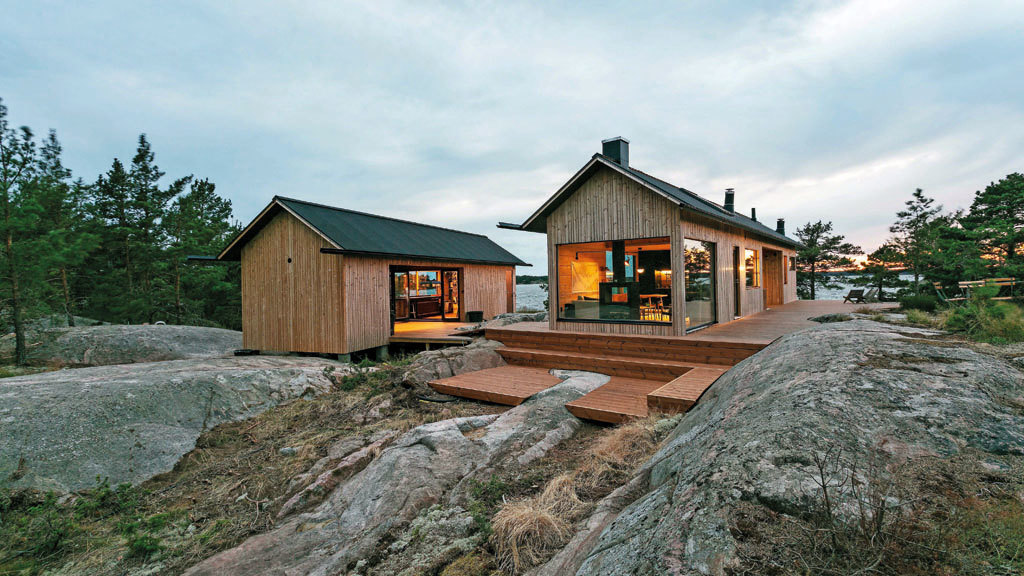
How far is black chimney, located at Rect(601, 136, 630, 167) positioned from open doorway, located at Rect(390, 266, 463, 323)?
8.26 meters

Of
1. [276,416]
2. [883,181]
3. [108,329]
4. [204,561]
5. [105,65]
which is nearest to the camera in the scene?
[204,561]

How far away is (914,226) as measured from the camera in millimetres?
20672

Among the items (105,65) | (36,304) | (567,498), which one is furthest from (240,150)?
(567,498)

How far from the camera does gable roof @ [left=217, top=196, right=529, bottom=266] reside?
38.4 feet

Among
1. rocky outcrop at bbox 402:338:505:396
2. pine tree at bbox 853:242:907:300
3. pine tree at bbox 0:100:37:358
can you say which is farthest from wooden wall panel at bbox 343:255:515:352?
pine tree at bbox 853:242:907:300

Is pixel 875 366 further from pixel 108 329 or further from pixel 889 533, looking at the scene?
pixel 108 329

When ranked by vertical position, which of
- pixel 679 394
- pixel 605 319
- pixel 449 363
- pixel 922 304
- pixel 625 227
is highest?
pixel 625 227

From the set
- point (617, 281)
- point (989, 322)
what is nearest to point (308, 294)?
point (617, 281)

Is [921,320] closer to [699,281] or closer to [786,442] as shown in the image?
[699,281]

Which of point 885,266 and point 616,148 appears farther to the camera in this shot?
point 885,266

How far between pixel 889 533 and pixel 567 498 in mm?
2422

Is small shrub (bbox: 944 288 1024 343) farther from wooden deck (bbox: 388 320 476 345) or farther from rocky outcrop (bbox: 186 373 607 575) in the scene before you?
wooden deck (bbox: 388 320 476 345)

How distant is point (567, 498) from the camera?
11.0 feet

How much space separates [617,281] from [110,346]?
15266 mm
